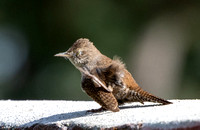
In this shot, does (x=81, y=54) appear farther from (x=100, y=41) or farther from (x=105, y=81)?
(x=100, y=41)

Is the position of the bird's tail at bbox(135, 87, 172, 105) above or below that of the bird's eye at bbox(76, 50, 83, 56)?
below

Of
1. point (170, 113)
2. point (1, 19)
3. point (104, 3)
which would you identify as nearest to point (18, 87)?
point (1, 19)

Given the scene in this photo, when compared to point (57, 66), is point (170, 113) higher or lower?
higher

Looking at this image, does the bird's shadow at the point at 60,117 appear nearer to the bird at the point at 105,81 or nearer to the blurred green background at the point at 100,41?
the bird at the point at 105,81

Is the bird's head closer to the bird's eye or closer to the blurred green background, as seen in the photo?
the bird's eye

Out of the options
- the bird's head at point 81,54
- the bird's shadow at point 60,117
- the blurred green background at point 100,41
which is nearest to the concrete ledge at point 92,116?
the bird's shadow at point 60,117

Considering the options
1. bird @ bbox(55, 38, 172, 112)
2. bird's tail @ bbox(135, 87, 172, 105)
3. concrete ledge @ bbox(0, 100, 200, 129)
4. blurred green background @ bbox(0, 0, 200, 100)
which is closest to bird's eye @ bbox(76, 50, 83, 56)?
bird @ bbox(55, 38, 172, 112)

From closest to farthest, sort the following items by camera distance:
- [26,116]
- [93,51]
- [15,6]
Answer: [26,116] → [93,51] → [15,6]

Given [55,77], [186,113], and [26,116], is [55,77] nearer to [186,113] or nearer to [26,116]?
[26,116]
